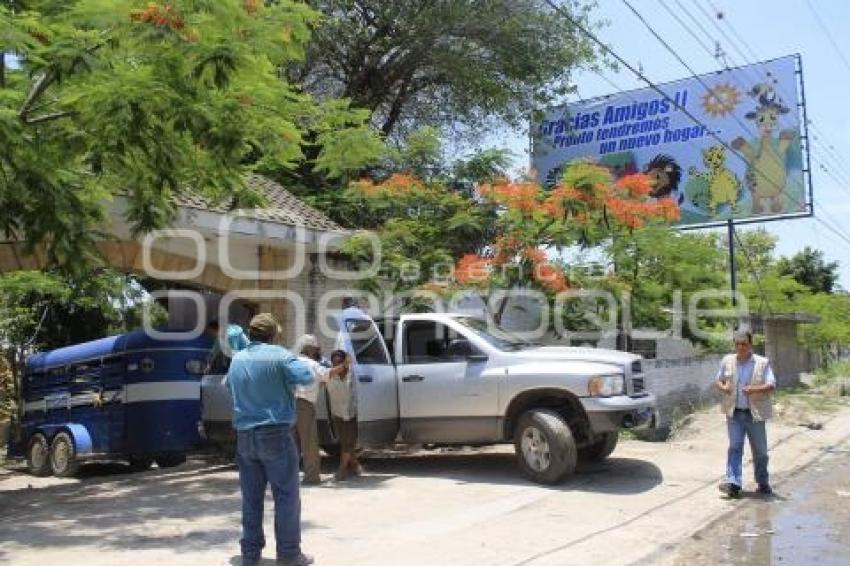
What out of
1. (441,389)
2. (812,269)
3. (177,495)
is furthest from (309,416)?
(812,269)

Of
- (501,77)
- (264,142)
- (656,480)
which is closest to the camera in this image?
(264,142)

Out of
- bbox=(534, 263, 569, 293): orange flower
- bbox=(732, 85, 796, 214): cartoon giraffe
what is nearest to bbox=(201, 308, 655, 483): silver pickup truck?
bbox=(534, 263, 569, 293): orange flower

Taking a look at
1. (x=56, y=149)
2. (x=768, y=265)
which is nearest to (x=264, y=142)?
(x=56, y=149)

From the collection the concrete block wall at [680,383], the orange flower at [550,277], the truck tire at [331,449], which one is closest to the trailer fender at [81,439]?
the truck tire at [331,449]

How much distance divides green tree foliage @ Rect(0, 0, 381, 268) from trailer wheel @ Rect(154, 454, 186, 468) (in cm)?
429

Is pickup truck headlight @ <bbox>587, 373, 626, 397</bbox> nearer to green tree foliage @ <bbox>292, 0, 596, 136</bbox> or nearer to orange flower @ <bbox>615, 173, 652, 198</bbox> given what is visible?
orange flower @ <bbox>615, 173, 652, 198</bbox>

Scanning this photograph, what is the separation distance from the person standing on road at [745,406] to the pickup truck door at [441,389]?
Answer: 251 centimetres

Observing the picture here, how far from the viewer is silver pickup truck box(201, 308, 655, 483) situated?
33.2ft

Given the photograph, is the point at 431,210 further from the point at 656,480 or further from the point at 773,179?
the point at 773,179

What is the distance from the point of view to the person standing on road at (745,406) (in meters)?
9.80

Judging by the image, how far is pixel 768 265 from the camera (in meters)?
50.3

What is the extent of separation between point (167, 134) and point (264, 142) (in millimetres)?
1173

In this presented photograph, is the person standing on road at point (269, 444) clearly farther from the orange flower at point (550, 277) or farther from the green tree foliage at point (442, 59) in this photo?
the green tree foliage at point (442, 59)

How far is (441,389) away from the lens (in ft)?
35.7
